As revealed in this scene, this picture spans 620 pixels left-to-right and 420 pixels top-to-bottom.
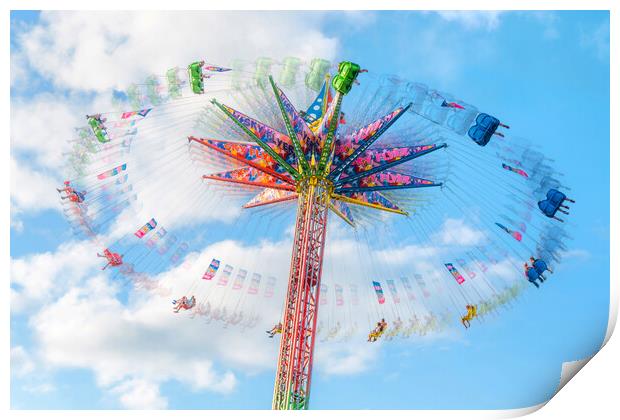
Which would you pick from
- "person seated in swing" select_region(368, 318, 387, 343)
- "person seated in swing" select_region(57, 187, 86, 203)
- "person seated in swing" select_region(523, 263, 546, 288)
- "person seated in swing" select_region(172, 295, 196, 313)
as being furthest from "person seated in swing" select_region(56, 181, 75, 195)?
"person seated in swing" select_region(523, 263, 546, 288)

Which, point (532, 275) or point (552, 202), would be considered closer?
point (552, 202)

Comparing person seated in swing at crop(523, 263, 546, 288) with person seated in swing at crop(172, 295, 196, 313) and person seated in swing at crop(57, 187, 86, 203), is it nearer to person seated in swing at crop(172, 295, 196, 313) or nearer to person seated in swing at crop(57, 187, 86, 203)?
person seated in swing at crop(172, 295, 196, 313)

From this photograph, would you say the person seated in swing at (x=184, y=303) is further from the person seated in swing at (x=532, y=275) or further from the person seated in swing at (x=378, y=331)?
the person seated in swing at (x=532, y=275)

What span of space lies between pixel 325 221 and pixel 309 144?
2.12 m

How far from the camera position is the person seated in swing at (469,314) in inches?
739

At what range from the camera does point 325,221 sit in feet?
58.7

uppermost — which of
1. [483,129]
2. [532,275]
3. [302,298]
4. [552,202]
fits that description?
[483,129]

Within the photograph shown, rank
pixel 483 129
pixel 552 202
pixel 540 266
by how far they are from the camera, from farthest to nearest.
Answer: pixel 540 266
pixel 552 202
pixel 483 129

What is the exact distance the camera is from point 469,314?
18844mm

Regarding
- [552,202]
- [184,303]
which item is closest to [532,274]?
[552,202]

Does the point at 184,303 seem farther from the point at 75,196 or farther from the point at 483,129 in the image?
the point at 483,129

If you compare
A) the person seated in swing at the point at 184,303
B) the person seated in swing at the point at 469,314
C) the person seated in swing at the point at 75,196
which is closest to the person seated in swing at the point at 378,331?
the person seated in swing at the point at 469,314

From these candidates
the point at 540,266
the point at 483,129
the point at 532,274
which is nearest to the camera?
the point at 483,129
